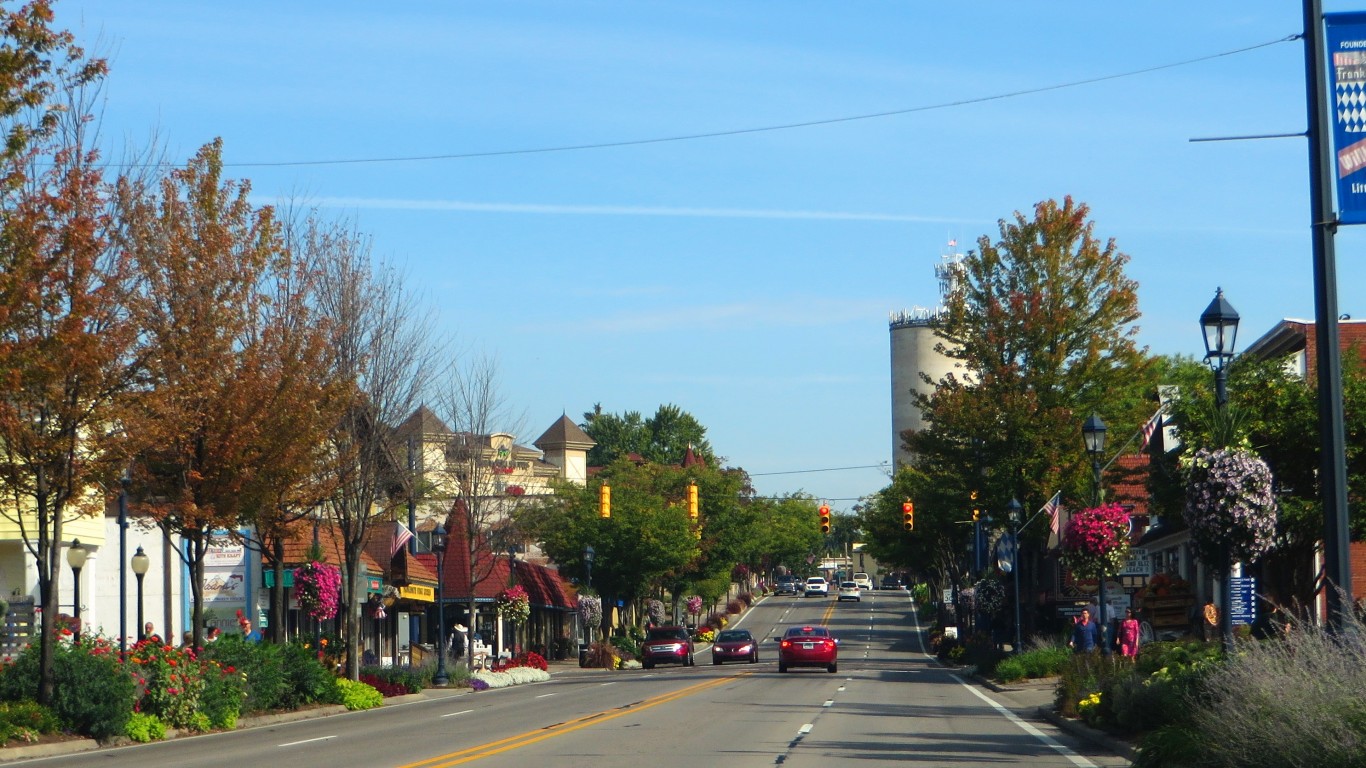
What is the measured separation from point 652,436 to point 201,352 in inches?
4623

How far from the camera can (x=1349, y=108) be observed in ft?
41.8

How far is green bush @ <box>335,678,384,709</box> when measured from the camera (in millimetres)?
30406

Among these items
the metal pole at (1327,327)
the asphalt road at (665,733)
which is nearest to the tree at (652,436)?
the asphalt road at (665,733)

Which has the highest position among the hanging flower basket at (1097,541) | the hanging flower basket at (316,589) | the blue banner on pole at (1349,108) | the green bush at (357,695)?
the blue banner on pole at (1349,108)

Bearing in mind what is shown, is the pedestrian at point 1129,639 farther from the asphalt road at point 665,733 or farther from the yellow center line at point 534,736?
the yellow center line at point 534,736

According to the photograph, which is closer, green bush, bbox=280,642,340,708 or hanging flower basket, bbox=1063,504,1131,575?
hanging flower basket, bbox=1063,504,1131,575

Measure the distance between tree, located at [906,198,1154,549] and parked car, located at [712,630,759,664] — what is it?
1439cm

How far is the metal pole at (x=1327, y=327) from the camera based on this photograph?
1284 centimetres

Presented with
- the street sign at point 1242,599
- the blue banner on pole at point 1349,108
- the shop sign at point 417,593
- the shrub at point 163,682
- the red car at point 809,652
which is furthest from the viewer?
the shop sign at point 417,593

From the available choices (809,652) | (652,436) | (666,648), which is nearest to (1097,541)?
(809,652)

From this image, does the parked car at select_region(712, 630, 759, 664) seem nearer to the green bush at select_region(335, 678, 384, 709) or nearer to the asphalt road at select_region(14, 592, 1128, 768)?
the asphalt road at select_region(14, 592, 1128, 768)

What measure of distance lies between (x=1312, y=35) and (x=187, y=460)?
19909 mm

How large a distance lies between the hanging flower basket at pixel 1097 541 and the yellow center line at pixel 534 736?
27.4ft

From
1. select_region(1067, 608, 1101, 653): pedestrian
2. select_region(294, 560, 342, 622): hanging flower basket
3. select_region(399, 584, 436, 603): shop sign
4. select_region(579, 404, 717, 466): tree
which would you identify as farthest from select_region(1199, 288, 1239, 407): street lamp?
select_region(579, 404, 717, 466): tree
